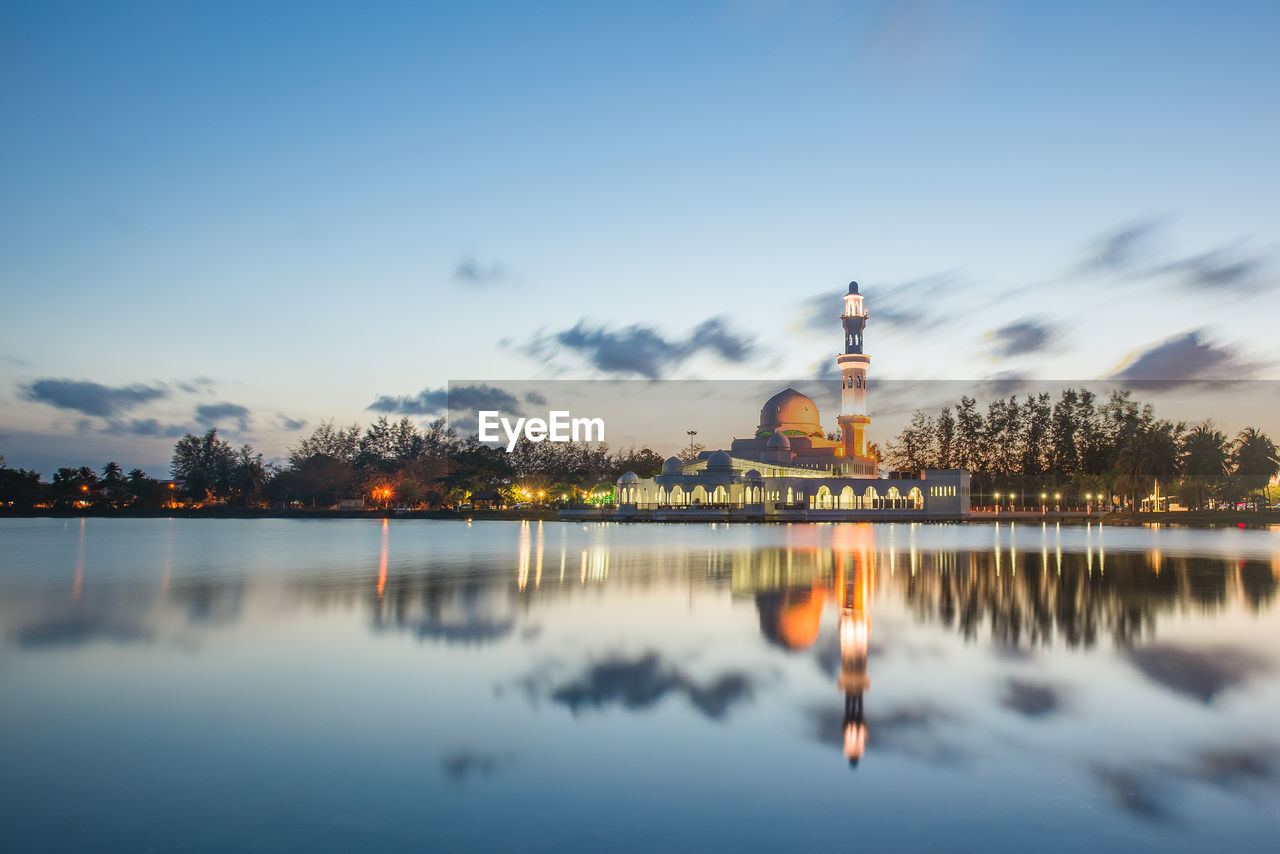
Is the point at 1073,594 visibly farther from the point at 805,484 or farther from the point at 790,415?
the point at 790,415

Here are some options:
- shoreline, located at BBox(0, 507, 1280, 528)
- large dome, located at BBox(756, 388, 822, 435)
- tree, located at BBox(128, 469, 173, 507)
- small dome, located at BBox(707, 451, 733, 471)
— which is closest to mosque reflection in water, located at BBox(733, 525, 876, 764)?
shoreline, located at BBox(0, 507, 1280, 528)

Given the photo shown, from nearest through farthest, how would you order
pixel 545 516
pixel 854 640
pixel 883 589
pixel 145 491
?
1. pixel 854 640
2. pixel 883 589
3. pixel 545 516
4. pixel 145 491

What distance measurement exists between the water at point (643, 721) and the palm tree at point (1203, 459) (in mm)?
64745

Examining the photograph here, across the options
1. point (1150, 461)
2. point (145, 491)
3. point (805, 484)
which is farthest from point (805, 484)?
point (145, 491)

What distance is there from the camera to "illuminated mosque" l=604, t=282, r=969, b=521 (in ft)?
228

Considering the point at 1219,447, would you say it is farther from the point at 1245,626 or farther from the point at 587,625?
the point at 587,625

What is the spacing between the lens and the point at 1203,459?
71.8 metres

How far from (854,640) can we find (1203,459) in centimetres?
7572

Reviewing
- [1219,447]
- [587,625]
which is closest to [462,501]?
[1219,447]

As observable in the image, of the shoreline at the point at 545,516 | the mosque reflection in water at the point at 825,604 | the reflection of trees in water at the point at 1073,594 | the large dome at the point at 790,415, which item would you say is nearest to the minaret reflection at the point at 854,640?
the mosque reflection in water at the point at 825,604

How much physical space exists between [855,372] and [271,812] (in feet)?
256

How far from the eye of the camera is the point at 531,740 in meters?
7.09

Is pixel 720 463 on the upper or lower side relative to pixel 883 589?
upper

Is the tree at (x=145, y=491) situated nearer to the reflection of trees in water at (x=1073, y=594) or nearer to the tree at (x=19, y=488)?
the tree at (x=19, y=488)
